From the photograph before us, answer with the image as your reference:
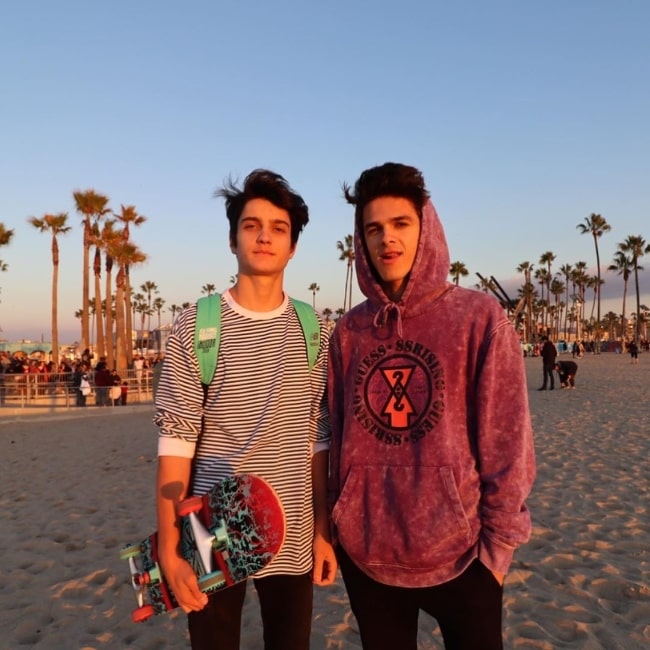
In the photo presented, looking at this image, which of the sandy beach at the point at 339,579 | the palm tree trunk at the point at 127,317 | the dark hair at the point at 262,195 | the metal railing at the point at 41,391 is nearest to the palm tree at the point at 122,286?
the palm tree trunk at the point at 127,317

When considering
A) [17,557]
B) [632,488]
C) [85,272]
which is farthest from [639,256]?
Answer: [17,557]

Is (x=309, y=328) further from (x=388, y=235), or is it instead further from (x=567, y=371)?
(x=567, y=371)

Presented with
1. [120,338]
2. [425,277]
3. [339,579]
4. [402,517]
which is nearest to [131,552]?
[402,517]

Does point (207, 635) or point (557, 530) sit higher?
point (207, 635)

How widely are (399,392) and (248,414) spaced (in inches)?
22.0

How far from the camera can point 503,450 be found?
1861mm

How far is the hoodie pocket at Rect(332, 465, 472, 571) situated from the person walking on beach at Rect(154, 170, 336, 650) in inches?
8.5

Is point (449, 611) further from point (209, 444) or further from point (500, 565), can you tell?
point (209, 444)

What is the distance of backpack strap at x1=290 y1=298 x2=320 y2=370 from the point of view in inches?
89.4

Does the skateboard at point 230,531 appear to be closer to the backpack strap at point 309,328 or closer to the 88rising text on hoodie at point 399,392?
the 88rising text on hoodie at point 399,392

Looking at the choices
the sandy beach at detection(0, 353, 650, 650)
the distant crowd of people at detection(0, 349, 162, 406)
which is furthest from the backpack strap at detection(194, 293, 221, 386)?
the distant crowd of people at detection(0, 349, 162, 406)

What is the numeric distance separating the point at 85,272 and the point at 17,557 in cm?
2867

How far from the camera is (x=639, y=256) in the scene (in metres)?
75.9

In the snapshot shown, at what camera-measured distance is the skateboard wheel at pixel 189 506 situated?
71.2 inches
